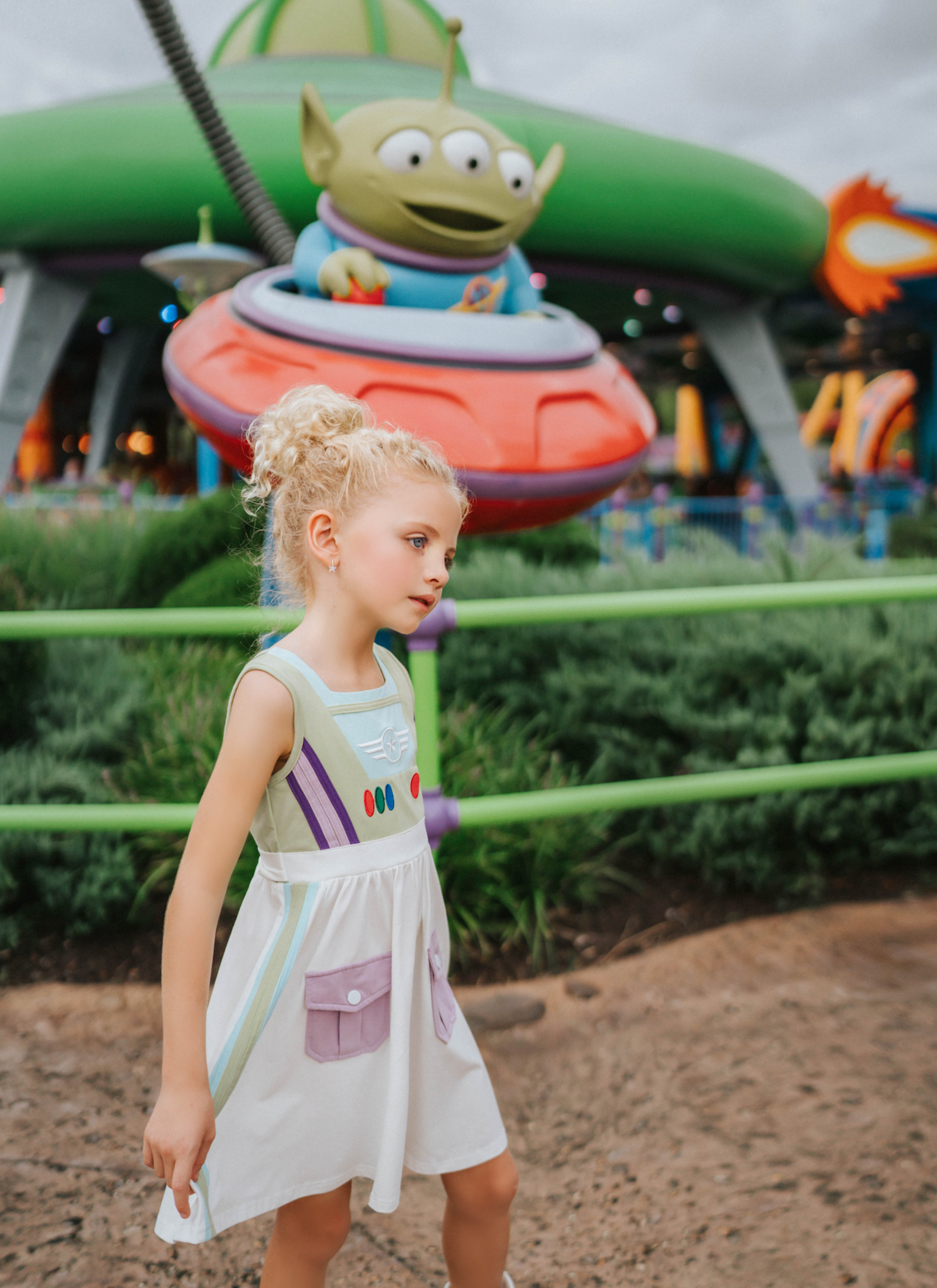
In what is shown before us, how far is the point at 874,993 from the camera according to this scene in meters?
2.46

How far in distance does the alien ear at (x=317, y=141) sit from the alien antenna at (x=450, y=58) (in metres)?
0.37

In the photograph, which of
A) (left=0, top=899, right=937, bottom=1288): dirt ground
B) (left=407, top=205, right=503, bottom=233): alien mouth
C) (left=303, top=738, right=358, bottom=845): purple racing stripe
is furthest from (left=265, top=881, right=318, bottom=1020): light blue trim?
(left=407, top=205, right=503, bottom=233): alien mouth

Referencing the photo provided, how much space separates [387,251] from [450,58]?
57 centimetres

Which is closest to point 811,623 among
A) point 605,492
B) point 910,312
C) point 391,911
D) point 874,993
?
point 605,492

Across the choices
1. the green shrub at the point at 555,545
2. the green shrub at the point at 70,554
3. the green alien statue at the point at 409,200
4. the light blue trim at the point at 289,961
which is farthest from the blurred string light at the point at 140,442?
the light blue trim at the point at 289,961

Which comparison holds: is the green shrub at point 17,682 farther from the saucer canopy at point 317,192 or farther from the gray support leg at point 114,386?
the gray support leg at point 114,386

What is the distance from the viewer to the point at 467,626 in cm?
217

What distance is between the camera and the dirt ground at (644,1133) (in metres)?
1.61

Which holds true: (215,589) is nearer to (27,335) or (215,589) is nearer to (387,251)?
(387,251)

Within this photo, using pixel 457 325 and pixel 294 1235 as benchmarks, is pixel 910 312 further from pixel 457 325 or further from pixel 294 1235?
pixel 294 1235

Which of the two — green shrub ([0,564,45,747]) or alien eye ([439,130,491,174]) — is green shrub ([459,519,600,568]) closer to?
alien eye ([439,130,491,174])

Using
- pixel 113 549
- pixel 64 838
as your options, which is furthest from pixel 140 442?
pixel 64 838

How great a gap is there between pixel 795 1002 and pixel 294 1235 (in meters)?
1.57

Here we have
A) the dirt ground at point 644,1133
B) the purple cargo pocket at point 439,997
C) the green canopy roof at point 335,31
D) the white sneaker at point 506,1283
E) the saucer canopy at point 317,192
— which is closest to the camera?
the purple cargo pocket at point 439,997
